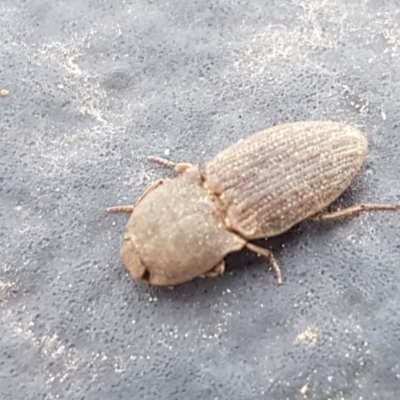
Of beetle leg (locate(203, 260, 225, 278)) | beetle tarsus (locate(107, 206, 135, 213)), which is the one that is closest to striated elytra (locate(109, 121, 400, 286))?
beetle leg (locate(203, 260, 225, 278))

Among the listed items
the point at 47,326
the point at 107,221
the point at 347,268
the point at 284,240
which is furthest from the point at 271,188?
the point at 47,326

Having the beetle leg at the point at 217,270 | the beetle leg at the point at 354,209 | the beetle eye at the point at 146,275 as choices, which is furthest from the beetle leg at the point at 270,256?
the beetle eye at the point at 146,275

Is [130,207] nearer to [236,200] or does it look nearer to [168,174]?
[168,174]

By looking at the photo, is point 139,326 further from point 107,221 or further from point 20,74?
point 20,74

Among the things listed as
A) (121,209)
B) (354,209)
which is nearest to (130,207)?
(121,209)

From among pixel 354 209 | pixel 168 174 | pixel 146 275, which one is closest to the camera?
pixel 146 275

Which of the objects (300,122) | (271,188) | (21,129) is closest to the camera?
(271,188)
